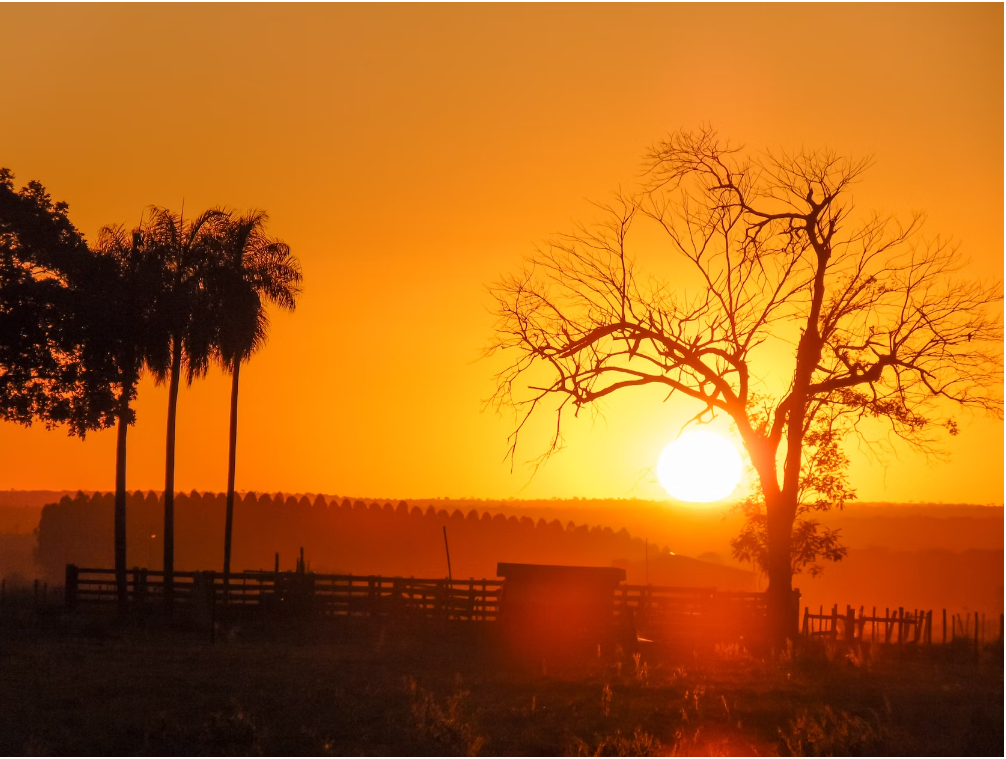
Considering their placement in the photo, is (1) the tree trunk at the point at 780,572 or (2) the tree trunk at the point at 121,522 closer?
(1) the tree trunk at the point at 780,572

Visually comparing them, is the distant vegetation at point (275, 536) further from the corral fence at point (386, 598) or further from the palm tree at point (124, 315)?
the palm tree at point (124, 315)

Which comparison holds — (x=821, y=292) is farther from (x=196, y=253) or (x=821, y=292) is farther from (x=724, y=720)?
(x=196, y=253)

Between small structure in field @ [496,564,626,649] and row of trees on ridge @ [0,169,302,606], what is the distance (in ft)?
42.1

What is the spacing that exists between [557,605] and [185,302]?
1526 centimetres

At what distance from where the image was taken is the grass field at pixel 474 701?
1734 cm

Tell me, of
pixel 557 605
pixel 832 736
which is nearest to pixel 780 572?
pixel 557 605

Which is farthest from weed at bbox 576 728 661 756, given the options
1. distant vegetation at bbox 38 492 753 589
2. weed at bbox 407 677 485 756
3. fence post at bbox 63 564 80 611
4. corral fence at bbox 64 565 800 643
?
distant vegetation at bbox 38 492 753 589

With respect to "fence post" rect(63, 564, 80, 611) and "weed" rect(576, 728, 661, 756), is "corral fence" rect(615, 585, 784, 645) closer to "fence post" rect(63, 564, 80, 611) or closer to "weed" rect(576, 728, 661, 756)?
"weed" rect(576, 728, 661, 756)

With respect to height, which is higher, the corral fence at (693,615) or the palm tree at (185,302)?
the palm tree at (185,302)

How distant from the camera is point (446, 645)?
31.8 meters

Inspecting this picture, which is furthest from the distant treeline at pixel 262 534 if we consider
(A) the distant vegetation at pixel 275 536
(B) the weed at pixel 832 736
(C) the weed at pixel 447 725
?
(B) the weed at pixel 832 736

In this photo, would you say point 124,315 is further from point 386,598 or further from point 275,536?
point 275,536

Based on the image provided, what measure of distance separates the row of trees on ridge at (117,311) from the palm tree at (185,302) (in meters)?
0.04

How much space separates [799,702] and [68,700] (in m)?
14.0
